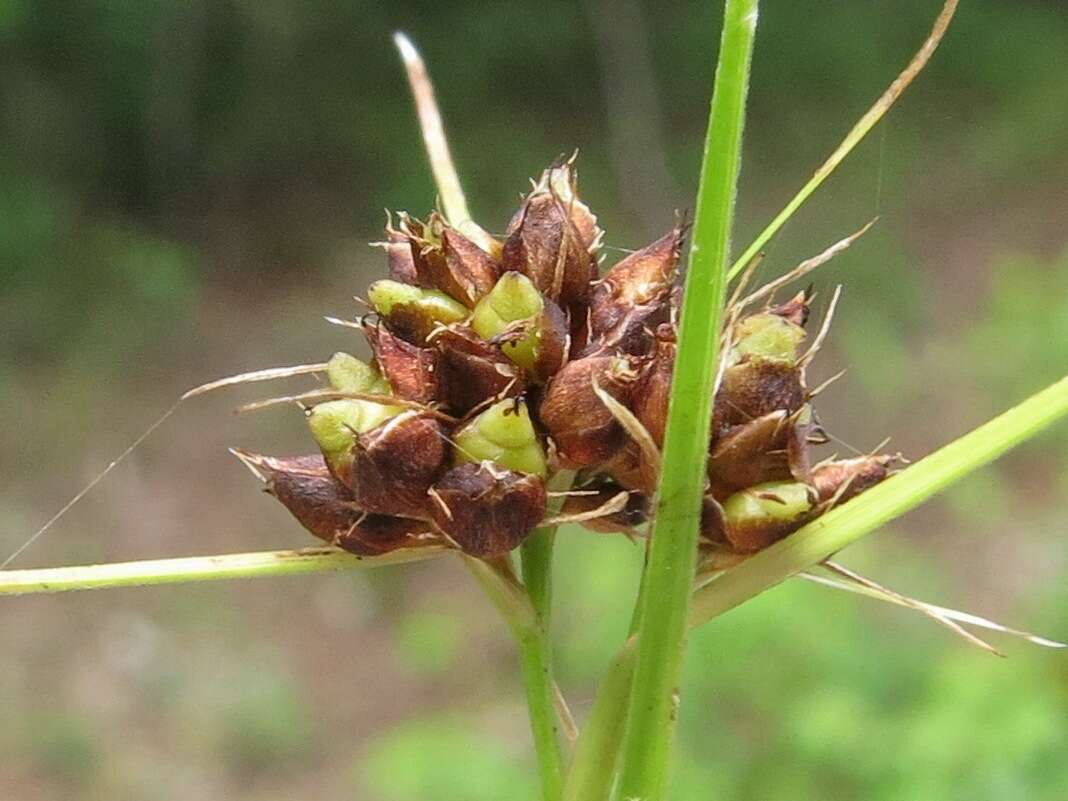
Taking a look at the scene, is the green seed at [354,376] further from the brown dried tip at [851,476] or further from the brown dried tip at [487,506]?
the brown dried tip at [851,476]

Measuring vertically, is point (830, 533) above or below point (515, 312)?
below

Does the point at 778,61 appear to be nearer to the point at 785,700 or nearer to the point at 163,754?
the point at 163,754

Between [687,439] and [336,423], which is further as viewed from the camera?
[336,423]

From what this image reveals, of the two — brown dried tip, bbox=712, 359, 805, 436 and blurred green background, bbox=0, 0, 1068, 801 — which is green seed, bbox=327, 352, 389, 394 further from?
blurred green background, bbox=0, 0, 1068, 801

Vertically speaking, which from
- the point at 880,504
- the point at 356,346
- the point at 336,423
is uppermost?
the point at 336,423

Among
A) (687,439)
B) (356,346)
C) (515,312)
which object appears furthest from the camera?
(356,346)

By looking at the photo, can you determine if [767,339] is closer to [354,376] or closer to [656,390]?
[656,390]

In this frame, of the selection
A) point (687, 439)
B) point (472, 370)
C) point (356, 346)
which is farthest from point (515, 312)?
point (356, 346)

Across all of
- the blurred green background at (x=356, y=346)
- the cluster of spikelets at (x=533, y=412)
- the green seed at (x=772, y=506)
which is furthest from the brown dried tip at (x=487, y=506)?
the blurred green background at (x=356, y=346)
